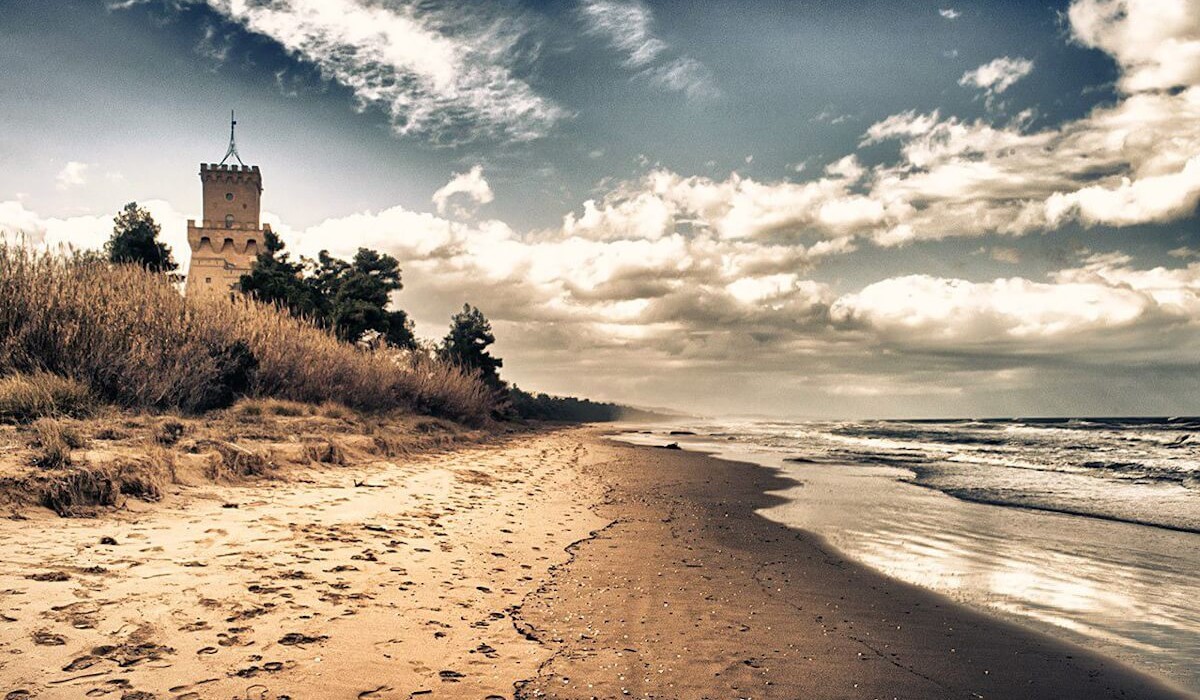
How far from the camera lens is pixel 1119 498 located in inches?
490

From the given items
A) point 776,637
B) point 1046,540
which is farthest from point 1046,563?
point 776,637

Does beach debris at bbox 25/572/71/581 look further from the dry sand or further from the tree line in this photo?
the tree line

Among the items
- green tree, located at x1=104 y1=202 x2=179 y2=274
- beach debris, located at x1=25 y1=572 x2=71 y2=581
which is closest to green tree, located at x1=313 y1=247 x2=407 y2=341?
green tree, located at x1=104 y1=202 x2=179 y2=274

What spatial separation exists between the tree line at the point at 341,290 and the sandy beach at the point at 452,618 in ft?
71.6

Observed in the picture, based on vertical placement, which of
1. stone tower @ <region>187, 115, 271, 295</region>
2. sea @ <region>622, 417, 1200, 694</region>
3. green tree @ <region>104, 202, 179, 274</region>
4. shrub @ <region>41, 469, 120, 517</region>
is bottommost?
sea @ <region>622, 417, 1200, 694</region>

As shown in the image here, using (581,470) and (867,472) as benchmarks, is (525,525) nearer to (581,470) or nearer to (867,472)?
(581,470)

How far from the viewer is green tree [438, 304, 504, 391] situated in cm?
4606

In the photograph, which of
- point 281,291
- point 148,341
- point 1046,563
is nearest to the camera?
point 1046,563

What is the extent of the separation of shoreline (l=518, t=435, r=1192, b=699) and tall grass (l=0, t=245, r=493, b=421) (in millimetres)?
9337

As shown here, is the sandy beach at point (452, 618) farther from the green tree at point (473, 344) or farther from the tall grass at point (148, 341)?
the green tree at point (473, 344)

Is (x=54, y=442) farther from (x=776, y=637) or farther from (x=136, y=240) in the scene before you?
(x=136, y=240)

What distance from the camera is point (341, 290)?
35.2m

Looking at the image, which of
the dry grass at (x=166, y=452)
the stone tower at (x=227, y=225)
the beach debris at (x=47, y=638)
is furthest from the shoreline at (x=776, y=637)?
the stone tower at (x=227, y=225)

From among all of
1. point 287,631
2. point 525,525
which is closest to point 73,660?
point 287,631
